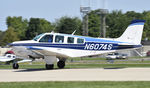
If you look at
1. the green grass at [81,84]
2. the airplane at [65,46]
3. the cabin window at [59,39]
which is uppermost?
the cabin window at [59,39]

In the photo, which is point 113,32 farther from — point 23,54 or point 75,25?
point 23,54

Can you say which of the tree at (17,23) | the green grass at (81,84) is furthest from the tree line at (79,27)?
the green grass at (81,84)

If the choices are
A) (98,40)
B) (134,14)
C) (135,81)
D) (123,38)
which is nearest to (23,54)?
(98,40)

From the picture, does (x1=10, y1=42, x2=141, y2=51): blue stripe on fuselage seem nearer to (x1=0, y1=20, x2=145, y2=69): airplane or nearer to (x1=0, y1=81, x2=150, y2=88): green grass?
(x1=0, y1=20, x2=145, y2=69): airplane

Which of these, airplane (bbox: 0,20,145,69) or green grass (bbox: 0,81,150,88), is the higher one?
airplane (bbox: 0,20,145,69)

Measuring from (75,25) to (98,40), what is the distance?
3223 inches

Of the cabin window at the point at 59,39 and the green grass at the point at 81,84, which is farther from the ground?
the cabin window at the point at 59,39

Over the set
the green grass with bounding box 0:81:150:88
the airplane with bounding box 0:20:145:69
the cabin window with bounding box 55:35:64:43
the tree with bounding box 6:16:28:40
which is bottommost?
the green grass with bounding box 0:81:150:88

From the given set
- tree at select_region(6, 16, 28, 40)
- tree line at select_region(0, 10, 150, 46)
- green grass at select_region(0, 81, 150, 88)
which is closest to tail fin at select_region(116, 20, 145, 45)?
green grass at select_region(0, 81, 150, 88)

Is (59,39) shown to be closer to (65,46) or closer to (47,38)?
(65,46)

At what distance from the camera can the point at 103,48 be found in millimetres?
20609

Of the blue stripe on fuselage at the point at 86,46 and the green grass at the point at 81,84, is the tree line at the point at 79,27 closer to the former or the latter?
the blue stripe on fuselage at the point at 86,46

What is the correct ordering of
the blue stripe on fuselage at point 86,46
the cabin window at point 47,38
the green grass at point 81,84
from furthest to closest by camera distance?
the cabin window at point 47,38
the blue stripe on fuselage at point 86,46
the green grass at point 81,84

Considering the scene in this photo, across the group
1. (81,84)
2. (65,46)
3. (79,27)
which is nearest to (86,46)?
(65,46)
